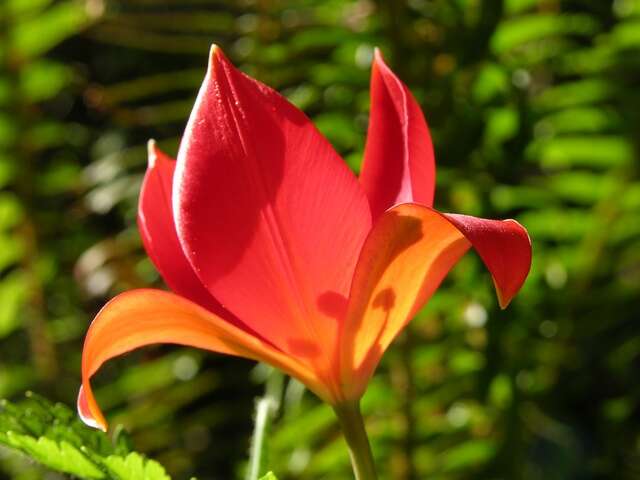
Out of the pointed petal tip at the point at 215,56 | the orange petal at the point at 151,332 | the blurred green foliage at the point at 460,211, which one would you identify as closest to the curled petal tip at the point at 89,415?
the orange petal at the point at 151,332

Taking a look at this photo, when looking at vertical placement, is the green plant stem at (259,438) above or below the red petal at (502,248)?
below

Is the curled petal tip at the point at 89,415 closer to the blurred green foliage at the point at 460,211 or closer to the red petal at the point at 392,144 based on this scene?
the red petal at the point at 392,144

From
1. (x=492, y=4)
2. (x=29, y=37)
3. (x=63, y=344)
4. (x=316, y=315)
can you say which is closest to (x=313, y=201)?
(x=316, y=315)

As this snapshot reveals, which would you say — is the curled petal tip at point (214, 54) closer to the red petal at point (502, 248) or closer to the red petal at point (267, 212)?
the red petal at point (267, 212)

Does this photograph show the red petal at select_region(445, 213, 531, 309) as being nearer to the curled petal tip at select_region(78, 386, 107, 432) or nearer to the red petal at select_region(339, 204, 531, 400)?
the red petal at select_region(339, 204, 531, 400)

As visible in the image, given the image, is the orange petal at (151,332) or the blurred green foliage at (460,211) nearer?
the orange petal at (151,332)

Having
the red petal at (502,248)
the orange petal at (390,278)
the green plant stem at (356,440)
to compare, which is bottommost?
the green plant stem at (356,440)

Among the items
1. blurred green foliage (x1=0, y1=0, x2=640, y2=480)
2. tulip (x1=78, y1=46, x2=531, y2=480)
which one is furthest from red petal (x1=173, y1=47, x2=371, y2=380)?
blurred green foliage (x1=0, y1=0, x2=640, y2=480)
